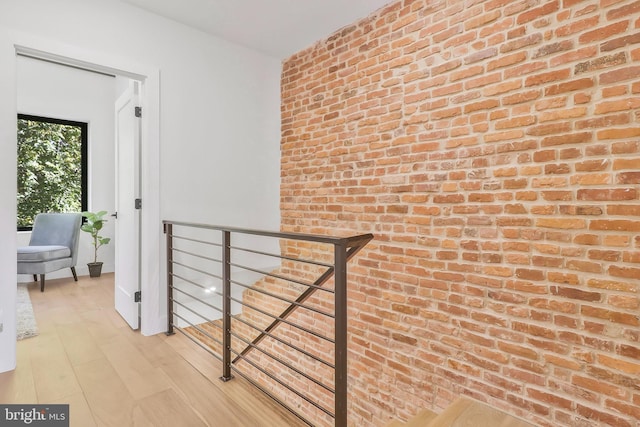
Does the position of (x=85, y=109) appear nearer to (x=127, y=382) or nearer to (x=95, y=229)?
(x=95, y=229)

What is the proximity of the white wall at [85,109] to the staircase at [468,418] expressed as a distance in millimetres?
4866

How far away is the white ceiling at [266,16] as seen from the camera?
258 centimetres

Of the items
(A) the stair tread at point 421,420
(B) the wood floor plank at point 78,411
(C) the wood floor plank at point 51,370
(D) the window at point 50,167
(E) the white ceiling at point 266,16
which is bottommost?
(A) the stair tread at point 421,420

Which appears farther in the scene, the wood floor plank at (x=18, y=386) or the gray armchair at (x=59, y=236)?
the gray armchair at (x=59, y=236)

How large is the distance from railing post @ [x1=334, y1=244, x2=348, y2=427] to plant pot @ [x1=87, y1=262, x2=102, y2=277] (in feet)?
14.5

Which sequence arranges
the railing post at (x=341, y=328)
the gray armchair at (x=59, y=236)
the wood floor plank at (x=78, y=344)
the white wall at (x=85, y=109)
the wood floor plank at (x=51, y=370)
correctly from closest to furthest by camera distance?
the railing post at (x=341, y=328), the wood floor plank at (x=51, y=370), the wood floor plank at (x=78, y=344), the gray armchair at (x=59, y=236), the white wall at (x=85, y=109)

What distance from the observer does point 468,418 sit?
1686 mm

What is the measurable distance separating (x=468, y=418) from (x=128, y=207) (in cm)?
287

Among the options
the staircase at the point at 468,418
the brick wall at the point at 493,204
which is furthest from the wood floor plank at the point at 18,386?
the brick wall at the point at 493,204

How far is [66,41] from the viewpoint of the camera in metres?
2.28

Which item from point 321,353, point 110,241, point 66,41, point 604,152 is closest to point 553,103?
point 604,152

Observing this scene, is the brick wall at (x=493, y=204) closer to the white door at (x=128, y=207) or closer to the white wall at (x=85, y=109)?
the white door at (x=128, y=207)

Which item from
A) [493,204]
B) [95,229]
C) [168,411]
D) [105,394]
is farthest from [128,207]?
[493,204]

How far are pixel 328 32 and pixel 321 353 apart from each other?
288cm
